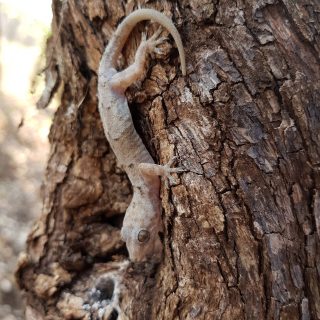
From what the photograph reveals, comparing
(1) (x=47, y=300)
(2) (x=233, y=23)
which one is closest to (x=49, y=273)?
(1) (x=47, y=300)

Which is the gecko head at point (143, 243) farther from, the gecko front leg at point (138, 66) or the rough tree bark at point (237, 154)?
the gecko front leg at point (138, 66)

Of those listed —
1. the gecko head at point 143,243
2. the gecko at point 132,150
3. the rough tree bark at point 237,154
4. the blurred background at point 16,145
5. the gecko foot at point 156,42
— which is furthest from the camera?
the blurred background at point 16,145

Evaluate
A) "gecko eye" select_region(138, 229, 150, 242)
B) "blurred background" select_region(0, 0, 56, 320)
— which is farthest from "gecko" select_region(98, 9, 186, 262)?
"blurred background" select_region(0, 0, 56, 320)

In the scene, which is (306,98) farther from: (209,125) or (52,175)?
(52,175)

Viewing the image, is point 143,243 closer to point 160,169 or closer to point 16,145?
point 160,169

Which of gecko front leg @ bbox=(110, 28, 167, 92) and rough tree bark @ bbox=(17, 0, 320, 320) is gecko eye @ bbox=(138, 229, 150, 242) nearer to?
rough tree bark @ bbox=(17, 0, 320, 320)

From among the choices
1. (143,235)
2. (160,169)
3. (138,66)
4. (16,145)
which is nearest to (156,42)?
(138,66)

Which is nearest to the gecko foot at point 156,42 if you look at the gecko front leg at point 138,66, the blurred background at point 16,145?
the gecko front leg at point 138,66
